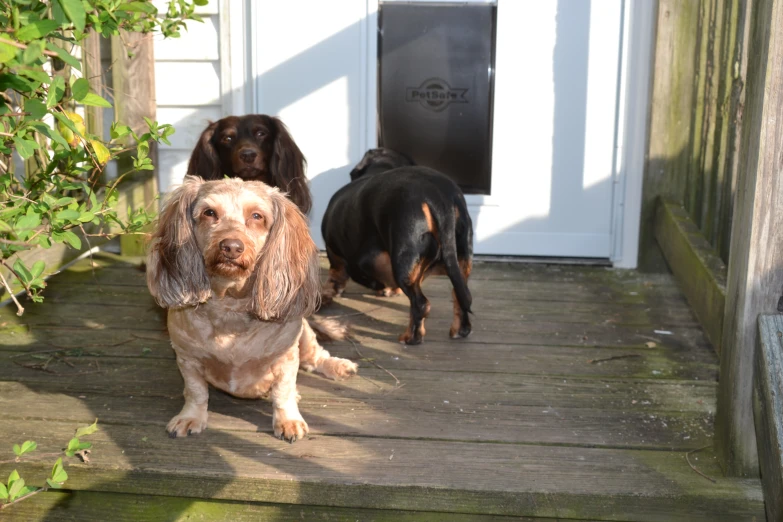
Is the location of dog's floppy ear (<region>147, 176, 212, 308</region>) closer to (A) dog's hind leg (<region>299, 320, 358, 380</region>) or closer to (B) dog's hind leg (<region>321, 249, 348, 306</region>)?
(A) dog's hind leg (<region>299, 320, 358, 380</region>)

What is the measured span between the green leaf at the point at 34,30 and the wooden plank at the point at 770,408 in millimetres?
1876

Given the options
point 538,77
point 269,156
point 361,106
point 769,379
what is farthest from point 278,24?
point 769,379

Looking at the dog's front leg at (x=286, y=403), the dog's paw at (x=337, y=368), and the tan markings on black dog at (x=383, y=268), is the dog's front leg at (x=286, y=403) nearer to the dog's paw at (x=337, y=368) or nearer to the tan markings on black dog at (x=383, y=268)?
the dog's paw at (x=337, y=368)

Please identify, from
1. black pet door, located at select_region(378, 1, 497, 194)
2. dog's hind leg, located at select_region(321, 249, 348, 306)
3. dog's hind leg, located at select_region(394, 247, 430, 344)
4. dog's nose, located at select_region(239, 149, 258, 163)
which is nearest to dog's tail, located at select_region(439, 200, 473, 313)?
dog's hind leg, located at select_region(394, 247, 430, 344)

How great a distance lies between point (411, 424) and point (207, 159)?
75.9 inches

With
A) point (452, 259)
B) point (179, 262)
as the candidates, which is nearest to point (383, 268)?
point (452, 259)

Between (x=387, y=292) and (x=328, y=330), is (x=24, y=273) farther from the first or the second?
(x=387, y=292)

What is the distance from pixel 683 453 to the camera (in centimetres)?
290

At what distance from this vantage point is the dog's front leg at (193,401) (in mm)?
3059

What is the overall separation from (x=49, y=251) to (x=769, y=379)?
378 centimetres

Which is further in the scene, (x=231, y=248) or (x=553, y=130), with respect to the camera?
(x=553, y=130)

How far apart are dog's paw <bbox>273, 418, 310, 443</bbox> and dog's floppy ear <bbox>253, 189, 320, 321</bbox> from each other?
0.36 m

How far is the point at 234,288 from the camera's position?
9.89 ft

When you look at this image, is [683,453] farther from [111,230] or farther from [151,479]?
[111,230]
